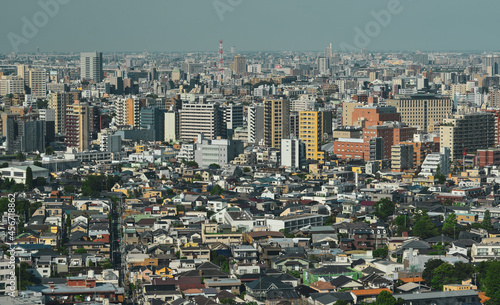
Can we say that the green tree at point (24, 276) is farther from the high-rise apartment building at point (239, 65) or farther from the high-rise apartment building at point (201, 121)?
the high-rise apartment building at point (239, 65)

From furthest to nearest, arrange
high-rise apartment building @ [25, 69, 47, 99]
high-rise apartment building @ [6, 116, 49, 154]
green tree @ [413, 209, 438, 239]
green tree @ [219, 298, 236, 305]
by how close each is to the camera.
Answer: high-rise apartment building @ [25, 69, 47, 99]
high-rise apartment building @ [6, 116, 49, 154]
green tree @ [413, 209, 438, 239]
green tree @ [219, 298, 236, 305]

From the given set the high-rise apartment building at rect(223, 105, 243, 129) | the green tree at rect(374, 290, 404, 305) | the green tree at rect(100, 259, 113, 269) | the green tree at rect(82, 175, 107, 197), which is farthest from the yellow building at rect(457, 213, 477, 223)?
the high-rise apartment building at rect(223, 105, 243, 129)

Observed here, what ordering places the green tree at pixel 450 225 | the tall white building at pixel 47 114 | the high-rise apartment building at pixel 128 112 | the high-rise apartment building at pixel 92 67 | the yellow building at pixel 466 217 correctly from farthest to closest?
the high-rise apartment building at pixel 92 67
the high-rise apartment building at pixel 128 112
the tall white building at pixel 47 114
the yellow building at pixel 466 217
the green tree at pixel 450 225

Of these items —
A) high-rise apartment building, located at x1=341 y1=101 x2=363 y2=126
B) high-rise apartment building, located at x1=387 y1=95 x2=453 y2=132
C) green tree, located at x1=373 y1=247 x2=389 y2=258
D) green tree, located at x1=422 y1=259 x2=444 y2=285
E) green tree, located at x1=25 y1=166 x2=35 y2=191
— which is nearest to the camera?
green tree, located at x1=422 y1=259 x2=444 y2=285

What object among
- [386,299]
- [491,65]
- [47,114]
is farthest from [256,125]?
[491,65]

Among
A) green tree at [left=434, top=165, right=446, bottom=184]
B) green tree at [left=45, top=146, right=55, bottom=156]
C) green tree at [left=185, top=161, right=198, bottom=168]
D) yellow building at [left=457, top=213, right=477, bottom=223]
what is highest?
green tree at [left=45, top=146, right=55, bottom=156]

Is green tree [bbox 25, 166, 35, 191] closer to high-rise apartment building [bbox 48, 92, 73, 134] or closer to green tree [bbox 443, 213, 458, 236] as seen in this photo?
green tree [bbox 443, 213, 458, 236]

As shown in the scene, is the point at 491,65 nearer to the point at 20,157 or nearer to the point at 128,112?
the point at 128,112

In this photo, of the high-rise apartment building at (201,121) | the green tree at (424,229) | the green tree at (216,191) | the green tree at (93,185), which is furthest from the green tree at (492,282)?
the high-rise apartment building at (201,121)
